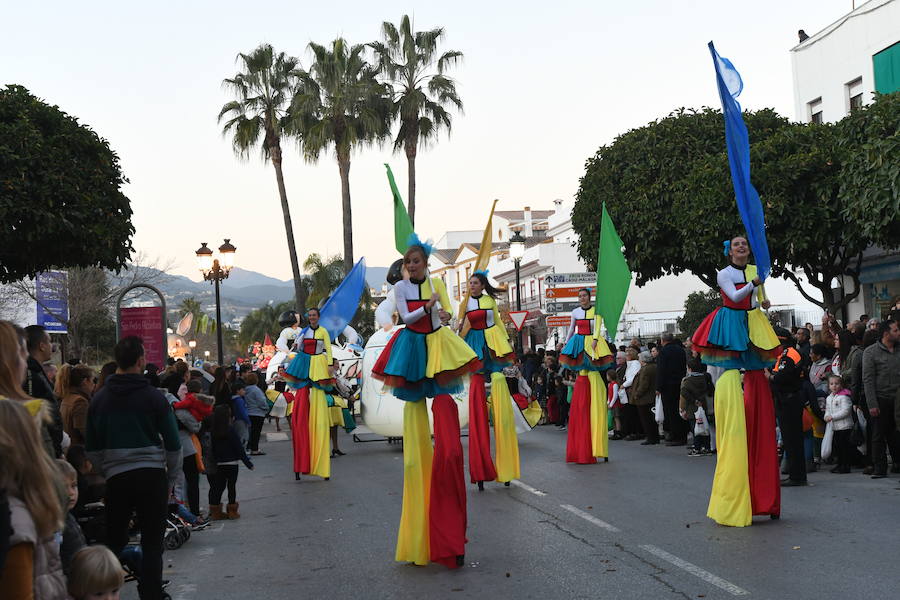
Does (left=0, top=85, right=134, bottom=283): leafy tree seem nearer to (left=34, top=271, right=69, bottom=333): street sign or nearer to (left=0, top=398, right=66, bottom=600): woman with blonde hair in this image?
(left=0, top=398, right=66, bottom=600): woman with blonde hair

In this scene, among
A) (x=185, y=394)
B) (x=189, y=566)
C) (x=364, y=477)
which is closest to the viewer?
(x=189, y=566)

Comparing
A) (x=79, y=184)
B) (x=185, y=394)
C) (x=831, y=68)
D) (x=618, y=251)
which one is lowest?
(x=185, y=394)

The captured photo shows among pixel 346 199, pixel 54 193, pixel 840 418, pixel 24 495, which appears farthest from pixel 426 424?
pixel 346 199

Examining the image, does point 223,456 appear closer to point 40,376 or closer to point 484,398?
point 484,398

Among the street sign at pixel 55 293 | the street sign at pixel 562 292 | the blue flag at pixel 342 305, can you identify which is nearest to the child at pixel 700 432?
the blue flag at pixel 342 305

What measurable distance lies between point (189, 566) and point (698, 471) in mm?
7301

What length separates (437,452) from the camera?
821cm

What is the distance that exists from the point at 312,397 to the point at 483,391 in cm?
305

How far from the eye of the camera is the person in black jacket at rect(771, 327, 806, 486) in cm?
1248

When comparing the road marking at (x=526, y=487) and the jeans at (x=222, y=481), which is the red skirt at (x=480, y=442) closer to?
the road marking at (x=526, y=487)

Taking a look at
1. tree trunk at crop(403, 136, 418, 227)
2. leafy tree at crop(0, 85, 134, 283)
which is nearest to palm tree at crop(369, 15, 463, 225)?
tree trunk at crop(403, 136, 418, 227)

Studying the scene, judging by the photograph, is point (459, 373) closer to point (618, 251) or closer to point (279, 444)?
point (618, 251)

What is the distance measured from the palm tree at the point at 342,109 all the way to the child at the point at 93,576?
124 feet

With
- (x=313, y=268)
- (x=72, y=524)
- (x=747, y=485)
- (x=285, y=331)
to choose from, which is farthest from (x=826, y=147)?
(x=313, y=268)
